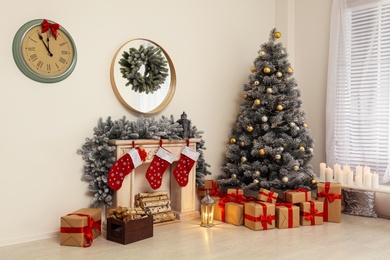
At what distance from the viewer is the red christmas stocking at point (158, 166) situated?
3.32m

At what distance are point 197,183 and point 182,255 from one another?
1230 mm

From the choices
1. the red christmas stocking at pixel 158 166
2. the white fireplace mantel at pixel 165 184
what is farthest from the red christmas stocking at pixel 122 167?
the red christmas stocking at pixel 158 166

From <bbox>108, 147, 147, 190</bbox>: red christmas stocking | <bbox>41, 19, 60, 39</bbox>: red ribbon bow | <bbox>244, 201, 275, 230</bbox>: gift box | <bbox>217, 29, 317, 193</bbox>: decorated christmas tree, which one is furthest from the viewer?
<bbox>217, 29, 317, 193</bbox>: decorated christmas tree

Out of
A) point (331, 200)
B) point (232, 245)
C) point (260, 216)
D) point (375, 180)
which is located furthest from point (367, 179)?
point (232, 245)

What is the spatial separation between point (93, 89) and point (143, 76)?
48 cm

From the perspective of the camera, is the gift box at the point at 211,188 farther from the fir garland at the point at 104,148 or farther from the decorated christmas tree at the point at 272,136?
the fir garland at the point at 104,148

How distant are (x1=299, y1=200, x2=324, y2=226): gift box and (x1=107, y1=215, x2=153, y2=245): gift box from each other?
4.41 feet

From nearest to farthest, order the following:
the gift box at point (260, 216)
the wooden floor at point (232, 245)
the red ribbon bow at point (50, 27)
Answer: the wooden floor at point (232, 245) → the red ribbon bow at point (50, 27) → the gift box at point (260, 216)

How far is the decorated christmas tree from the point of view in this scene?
145 inches

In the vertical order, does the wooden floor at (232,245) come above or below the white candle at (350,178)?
below

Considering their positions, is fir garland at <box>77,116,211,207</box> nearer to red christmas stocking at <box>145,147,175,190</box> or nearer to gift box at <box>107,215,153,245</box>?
red christmas stocking at <box>145,147,175,190</box>

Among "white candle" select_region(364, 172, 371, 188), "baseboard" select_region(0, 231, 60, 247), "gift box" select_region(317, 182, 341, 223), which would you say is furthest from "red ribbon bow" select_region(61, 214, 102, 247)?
"white candle" select_region(364, 172, 371, 188)

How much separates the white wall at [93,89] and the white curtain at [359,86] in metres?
0.20

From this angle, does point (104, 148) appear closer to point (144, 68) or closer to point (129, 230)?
point (129, 230)
